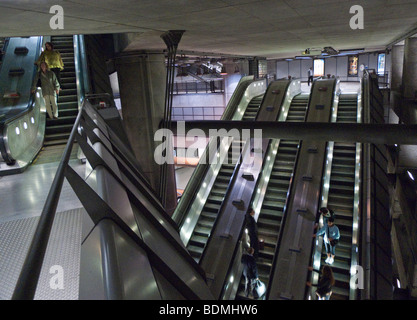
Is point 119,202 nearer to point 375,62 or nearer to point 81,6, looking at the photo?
point 81,6

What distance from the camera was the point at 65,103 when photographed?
9.12 meters

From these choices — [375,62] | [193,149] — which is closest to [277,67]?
[375,62]

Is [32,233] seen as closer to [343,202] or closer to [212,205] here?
[212,205]

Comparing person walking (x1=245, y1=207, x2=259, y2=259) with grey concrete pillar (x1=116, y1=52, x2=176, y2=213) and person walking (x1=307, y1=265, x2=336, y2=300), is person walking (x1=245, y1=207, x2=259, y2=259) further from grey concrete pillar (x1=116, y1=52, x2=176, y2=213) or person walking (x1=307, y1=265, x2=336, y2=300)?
grey concrete pillar (x1=116, y1=52, x2=176, y2=213)

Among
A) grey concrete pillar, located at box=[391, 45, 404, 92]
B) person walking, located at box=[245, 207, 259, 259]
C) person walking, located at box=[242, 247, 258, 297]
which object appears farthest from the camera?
grey concrete pillar, located at box=[391, 45, 404, 92]

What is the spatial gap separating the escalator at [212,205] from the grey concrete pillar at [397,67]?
8605 mm

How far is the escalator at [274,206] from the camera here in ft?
31.6

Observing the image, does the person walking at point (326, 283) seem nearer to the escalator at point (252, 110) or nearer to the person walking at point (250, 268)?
the person walking at point (250, 268)

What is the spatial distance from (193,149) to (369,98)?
14.7 meters

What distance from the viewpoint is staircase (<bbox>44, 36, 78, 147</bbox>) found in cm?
770

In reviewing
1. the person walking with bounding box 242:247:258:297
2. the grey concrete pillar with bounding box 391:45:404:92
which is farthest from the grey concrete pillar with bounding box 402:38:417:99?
the person walking with bounding box 242:247:258:297

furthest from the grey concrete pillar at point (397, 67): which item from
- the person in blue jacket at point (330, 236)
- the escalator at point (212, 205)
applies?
the person in blue jacket at point (330, 236)

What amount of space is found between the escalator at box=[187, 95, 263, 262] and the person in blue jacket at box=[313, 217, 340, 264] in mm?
3690

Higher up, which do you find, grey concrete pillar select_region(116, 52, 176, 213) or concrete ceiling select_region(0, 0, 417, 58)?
concrete ceiling select_region(0, 0, 417, 58)
